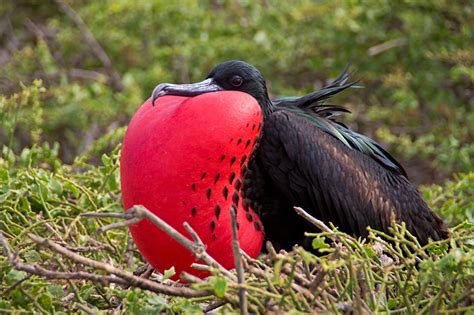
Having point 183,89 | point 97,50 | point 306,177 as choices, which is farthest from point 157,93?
point 97,50

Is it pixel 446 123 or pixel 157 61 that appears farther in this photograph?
pixel 157 61

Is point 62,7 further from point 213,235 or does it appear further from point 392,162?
point 213,235

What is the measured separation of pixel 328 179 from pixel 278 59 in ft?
8.85

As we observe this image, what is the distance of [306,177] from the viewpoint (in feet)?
10.4

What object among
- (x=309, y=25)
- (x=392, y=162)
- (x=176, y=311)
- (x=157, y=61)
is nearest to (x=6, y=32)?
(x=157, y=61)

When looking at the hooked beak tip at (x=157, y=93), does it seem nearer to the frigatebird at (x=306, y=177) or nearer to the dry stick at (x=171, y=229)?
the frigatebird at (x=306, y=177)

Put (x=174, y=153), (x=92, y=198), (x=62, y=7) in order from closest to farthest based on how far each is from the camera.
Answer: (x=174, y=153) < (x=92, y=198) < (x=62, y=7)

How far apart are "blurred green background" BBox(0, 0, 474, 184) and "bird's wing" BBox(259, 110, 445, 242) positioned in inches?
69.5

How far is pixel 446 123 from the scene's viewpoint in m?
5.30

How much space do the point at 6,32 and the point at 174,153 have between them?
4.27 metres

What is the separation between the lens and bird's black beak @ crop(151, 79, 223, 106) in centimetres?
289

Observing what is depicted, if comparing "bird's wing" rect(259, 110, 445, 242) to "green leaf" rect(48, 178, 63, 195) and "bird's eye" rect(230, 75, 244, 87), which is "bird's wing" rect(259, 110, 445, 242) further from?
"green leaf" rect(48, 178, 63, 195)

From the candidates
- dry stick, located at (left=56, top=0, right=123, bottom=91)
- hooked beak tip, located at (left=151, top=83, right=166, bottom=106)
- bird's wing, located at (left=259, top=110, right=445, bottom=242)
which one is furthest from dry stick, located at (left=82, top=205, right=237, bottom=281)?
dry stick, located at (left=56, top=0, right=123, bottom=91)

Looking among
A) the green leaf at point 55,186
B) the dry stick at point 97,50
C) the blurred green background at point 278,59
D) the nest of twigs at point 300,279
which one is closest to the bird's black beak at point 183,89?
the green leaf at point 55,186
